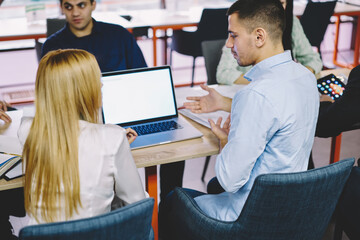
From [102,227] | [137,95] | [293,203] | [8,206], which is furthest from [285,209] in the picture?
[8,206]

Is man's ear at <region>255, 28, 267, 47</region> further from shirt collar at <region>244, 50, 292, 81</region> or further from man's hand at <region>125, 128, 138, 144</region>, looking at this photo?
man's hand at <region>125, 128, 138, 144</region>

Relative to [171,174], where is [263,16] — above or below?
above

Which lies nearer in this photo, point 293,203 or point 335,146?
point 293,203

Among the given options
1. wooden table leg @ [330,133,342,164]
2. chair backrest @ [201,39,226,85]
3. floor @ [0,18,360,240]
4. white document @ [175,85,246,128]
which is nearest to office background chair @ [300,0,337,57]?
floor @ [0,18,360,240]

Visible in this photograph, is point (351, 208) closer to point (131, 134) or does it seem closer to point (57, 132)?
point (131, 134)

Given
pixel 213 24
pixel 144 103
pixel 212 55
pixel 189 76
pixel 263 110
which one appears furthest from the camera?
pixel 189 76

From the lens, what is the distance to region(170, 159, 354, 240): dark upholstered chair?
134 cm

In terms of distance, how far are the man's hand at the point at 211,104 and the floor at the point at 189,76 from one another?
0.90 metres

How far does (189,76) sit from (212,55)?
2387 millimetres

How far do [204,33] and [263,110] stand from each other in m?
2.97

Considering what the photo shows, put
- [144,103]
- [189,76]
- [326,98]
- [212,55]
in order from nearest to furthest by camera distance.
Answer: [144,103]
[326,98]
[212,55]
[189,76]

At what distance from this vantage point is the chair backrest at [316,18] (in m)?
4.46

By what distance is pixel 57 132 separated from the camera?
1319mm

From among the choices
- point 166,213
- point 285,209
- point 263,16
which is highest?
point 263,16
